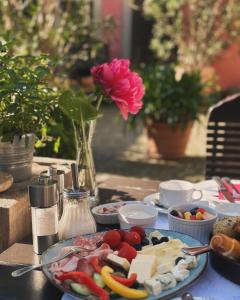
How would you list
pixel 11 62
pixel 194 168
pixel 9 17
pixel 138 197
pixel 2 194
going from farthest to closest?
pixel 194 168 < pixel 9 17 < pixel 138 197 < pixel 11 62 < pixel 2 194

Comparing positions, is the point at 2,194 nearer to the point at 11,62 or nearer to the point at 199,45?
the point at 11,62

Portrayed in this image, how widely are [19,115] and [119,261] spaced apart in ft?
2.02

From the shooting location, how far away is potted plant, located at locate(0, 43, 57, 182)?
5.04 ft

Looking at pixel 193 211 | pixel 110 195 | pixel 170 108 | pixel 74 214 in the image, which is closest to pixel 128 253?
pixel 74 214

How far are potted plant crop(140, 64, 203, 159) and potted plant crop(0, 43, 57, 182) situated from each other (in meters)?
3.35

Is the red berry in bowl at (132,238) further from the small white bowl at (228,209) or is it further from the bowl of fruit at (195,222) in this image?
the small white bowl at (228,209)

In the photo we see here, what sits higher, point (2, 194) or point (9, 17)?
point (9, 17)

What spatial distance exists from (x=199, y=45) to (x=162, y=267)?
643 cm

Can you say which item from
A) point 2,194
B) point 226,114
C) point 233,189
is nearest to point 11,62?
point 2,194

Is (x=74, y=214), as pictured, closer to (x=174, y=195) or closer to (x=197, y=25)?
(x=174, y=195)

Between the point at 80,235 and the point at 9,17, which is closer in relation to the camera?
the point at 80,235

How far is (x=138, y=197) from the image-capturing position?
1927 mm

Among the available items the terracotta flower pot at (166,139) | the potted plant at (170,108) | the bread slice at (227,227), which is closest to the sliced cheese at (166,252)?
the bread slice at (227,227)

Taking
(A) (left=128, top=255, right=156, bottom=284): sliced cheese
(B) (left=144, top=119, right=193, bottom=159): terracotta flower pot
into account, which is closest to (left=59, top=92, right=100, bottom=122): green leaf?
(A) (left=128, top=255, right=156, bottom=284): sliced cheese
